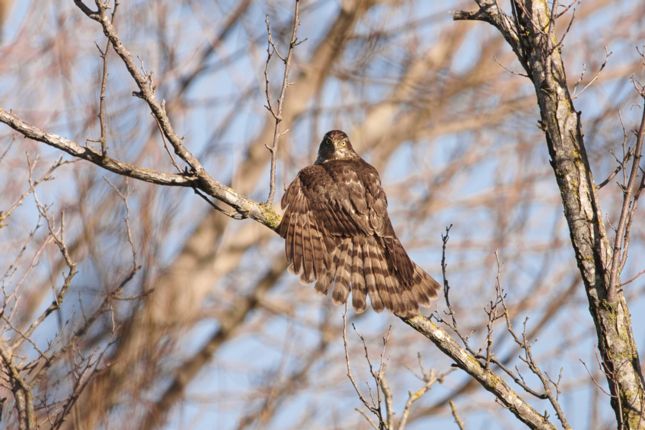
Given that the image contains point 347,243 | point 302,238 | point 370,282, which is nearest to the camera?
point 302,238

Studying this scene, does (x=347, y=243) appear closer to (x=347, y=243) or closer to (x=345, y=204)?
(x=347, y=243)

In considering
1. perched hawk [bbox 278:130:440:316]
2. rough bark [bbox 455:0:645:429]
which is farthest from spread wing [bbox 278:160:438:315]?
rough bark [bbox 455:0:645:429]

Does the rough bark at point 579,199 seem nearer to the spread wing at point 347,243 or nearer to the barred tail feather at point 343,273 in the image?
the spread wing at point 347,243

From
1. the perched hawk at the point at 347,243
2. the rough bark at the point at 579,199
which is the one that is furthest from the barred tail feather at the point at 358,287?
the rough bark at the point at 579,199

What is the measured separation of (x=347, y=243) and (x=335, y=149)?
1269 millimetres

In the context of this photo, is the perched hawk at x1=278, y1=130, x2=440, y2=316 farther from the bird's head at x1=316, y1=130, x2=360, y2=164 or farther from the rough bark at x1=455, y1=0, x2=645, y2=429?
the rough bark at x1=455, y1=0, x2=645, y2=429

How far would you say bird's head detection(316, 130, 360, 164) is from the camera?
23.7ft

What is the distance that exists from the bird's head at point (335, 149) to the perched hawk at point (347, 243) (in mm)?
696

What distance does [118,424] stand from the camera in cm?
541

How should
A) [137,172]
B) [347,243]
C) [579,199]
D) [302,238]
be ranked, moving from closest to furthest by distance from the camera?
[579,199], [137,172], [302,238], [347,243]

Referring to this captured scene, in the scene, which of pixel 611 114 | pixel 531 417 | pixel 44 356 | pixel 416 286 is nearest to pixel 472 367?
pixel 531 417

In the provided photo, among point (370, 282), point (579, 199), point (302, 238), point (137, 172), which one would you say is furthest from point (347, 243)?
point (579, 199)

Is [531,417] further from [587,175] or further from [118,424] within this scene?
[118,424]

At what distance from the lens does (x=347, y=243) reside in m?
6.16
